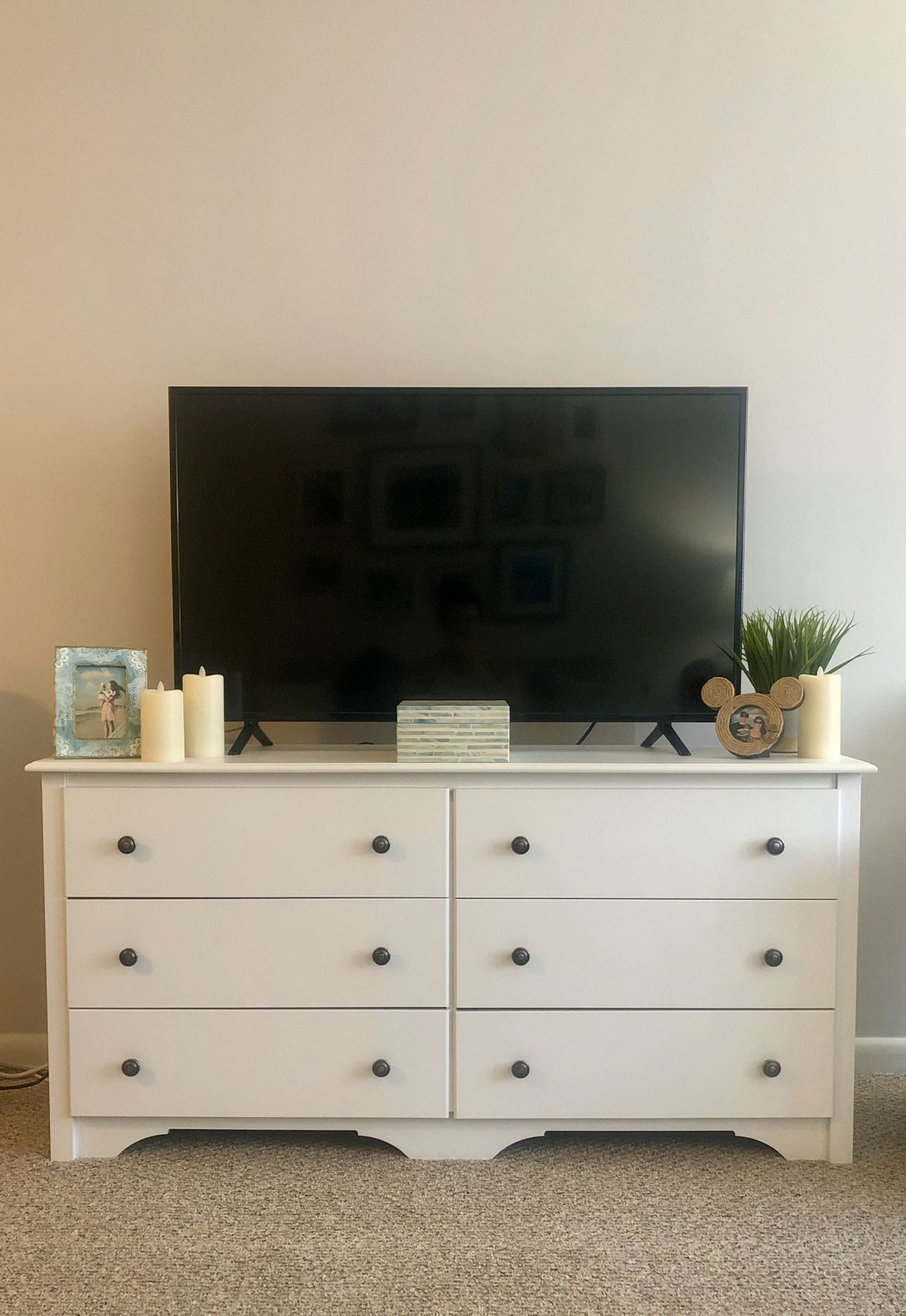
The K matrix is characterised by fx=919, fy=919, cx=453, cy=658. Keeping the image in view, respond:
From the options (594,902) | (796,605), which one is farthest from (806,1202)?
(796,605)

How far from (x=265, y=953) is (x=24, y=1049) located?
0.91 m

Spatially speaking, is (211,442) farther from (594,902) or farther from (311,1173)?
(311,1173)

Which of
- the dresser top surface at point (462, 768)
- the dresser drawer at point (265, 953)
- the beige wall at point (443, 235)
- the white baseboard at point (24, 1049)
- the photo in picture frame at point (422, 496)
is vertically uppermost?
the beige wall at point (443, 235)

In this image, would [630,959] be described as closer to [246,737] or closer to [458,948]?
[458,948]

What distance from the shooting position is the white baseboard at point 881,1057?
2191 mm

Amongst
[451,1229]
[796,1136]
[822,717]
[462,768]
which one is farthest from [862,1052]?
[462,768]

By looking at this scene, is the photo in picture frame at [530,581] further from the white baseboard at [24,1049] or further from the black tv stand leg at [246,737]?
the white baseboard at [24,1049]

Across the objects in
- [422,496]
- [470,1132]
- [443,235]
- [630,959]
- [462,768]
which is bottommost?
[470,1132]

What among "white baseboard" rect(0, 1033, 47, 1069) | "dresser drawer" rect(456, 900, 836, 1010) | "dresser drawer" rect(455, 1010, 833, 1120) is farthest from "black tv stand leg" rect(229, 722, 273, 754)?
"white baseboard" rect(0, 1033, 47, 1069)

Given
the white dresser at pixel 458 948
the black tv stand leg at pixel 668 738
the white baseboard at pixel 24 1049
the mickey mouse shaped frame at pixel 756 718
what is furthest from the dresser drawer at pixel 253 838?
the white baseboard at pixel 24 1049

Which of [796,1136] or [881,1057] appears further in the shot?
[881,1057]

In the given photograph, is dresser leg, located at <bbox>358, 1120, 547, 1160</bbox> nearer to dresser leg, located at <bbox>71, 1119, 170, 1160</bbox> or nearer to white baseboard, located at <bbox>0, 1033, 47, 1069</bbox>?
dresser leg, located at <bbox>71, 1119, 170, 1160</bbox>

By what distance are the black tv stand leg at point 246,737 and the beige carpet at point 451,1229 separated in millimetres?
777

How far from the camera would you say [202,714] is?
6.04ft
